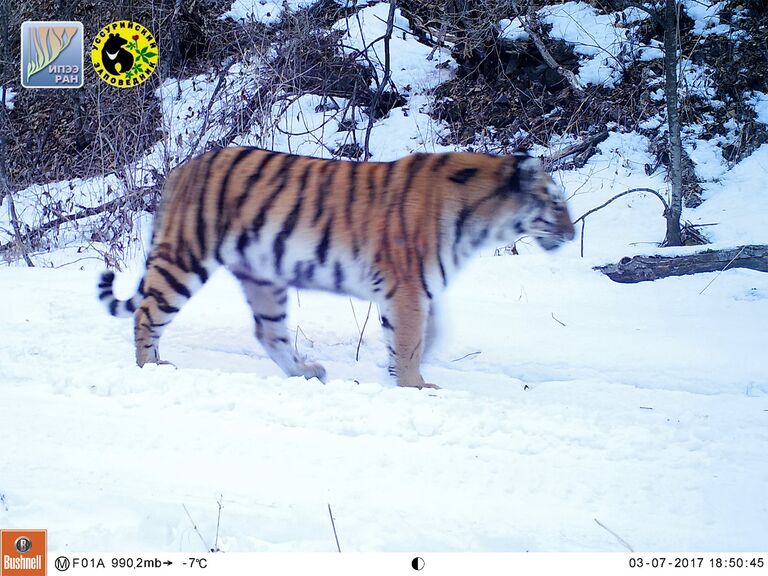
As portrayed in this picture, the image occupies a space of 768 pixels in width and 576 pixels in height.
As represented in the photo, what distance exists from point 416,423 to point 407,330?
0.76m

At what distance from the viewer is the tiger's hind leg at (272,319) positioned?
370 centimetres

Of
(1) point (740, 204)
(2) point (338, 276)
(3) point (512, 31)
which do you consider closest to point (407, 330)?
(2) point (338, 276)

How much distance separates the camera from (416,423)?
8.69 feet

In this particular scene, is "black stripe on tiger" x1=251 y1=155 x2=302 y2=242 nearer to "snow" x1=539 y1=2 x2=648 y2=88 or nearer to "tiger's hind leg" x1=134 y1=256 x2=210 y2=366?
"tiger's hind leg" x1=134 y1=256 x2=210 y2=366

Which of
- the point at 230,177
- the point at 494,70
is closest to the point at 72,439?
the point at 230,177

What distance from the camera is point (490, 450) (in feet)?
8.16

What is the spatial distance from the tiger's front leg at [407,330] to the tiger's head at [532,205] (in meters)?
0.54

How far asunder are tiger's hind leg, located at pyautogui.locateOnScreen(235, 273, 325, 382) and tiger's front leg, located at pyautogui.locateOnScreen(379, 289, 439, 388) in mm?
494

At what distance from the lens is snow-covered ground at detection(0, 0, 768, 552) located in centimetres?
195

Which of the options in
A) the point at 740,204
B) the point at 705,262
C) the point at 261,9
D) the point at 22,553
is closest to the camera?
the point at 22,553

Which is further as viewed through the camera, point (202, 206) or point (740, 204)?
point (740, 204)

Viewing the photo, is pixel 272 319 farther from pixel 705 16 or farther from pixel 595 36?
pixel 705 16

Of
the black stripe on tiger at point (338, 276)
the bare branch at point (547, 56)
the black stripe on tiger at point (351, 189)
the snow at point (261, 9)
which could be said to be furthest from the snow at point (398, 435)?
the bare branch at point (547, 56)

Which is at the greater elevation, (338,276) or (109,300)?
(338,276)
